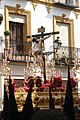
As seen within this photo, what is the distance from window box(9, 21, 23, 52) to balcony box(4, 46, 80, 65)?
0.38 meters

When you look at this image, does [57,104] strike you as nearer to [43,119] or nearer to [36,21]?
[43,119]

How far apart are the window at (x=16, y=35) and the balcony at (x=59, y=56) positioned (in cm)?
38

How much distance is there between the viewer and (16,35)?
20844 mm

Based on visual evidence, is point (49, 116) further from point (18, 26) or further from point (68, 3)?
point (68, 3)

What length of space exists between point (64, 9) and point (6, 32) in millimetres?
4911

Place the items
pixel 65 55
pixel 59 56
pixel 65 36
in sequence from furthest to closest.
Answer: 1. pixel 65 36
2. pixel 65 55
3. pixel 59 56

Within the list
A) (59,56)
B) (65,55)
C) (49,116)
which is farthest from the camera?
(65,55)

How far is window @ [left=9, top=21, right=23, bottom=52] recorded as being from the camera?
799 inches

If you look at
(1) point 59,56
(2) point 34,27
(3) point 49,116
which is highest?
(2) point 34,27

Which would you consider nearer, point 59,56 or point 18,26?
point 18,26

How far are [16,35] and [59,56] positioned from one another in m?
2.64


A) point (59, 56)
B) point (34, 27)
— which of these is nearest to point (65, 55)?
point (59, 56)

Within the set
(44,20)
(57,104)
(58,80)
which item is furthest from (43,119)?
(44,20)

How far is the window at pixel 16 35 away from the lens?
2030 centimetres
